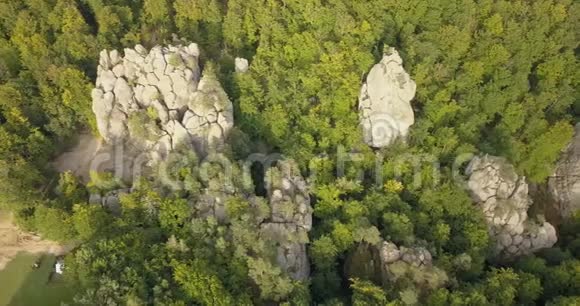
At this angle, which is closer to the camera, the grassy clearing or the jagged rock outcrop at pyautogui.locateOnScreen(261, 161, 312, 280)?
the jagged rock outcrop at pyautogui.locateOnScreen(261, 161, 312, 280)

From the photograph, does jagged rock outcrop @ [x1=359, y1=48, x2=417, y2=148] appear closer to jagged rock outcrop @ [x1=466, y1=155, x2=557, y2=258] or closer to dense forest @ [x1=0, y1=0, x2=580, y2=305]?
dense forest @ [x1=0, y1=0, x2=580, y2=305]

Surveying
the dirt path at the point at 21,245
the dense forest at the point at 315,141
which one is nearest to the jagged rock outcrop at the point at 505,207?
the dense forest at the point at 315,141

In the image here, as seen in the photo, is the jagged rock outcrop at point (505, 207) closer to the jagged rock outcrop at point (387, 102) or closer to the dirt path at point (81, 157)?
the jagged rock outcrop at point (387, 102)

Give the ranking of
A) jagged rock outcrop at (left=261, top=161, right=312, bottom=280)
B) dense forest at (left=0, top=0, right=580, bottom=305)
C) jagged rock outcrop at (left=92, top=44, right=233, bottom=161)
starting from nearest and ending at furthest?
dense forest at (left=0, top=0, right=580, bottom=305), jagged rock outcrop at (left=261, top=161, right=312, bottom=280), jagged rock outcrop at (left=92, top=44, right=233, bottom=161)

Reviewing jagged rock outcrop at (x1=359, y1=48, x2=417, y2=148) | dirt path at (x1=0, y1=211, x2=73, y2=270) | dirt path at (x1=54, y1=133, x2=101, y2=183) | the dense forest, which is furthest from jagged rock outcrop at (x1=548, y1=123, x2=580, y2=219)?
dirt path at (x1=0, y1=211, x2=73, y2=270)

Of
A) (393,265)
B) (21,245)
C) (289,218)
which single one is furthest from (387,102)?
(21,245)

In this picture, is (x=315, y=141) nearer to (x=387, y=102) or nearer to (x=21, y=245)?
(x=387, y=102)
